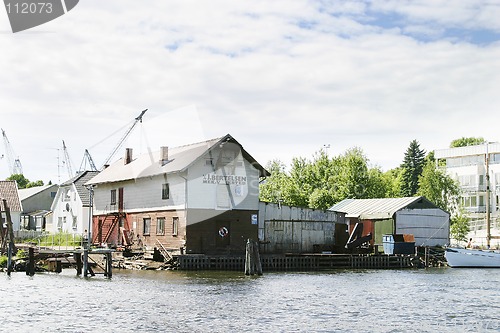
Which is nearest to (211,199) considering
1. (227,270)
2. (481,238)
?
(227,270)

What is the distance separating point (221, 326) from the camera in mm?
25000

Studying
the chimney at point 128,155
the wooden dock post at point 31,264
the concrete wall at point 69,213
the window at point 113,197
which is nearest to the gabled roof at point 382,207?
the chimney at point 128,155

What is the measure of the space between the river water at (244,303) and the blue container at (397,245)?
14.0 metres

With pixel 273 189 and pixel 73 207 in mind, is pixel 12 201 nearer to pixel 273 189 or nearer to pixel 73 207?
pixel 73 207

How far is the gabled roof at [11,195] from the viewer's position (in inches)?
3469

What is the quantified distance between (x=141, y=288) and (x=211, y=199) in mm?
17633

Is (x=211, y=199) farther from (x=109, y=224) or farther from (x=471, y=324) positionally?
(x=471, y=324)

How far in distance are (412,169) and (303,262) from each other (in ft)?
178

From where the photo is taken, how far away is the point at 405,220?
64.4 meters

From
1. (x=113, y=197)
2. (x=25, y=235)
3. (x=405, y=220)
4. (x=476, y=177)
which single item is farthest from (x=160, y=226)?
(x=476, y=177)

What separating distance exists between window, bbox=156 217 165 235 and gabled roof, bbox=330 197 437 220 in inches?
742

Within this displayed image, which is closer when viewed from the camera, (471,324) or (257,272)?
(471,324)

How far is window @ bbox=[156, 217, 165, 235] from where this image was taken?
55.7 m

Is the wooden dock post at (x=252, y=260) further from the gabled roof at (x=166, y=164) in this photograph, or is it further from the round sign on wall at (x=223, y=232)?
the gabled roof at (x=166, y=164)
